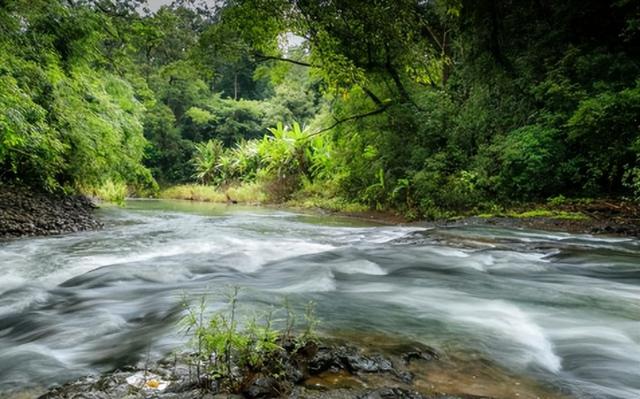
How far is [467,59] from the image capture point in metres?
13.0

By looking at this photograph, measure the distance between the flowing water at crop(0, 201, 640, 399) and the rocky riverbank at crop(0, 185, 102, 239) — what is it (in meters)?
0.53

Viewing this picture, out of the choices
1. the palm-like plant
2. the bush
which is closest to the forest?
the bush

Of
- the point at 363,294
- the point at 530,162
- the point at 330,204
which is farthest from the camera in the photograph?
the point at 330,204

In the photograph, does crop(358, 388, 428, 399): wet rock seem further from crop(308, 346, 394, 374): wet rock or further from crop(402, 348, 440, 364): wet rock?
crop(402, 348, 440, 364): wet rock

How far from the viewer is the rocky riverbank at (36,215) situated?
827 centimetres

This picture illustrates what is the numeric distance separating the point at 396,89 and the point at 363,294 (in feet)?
34.7

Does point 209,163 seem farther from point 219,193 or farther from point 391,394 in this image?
point 391,394

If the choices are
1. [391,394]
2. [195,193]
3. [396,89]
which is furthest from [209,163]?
[391,394]

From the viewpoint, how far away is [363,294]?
4.76 metres

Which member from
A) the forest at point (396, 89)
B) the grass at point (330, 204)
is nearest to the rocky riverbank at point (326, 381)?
the forest at point (396, 89)

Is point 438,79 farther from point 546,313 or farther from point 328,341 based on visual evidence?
point 328,341

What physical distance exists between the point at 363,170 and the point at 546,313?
11.8 metres

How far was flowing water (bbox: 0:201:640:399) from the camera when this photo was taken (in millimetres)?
3010

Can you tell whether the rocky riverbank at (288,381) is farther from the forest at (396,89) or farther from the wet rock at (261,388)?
the forest at (396,89)
